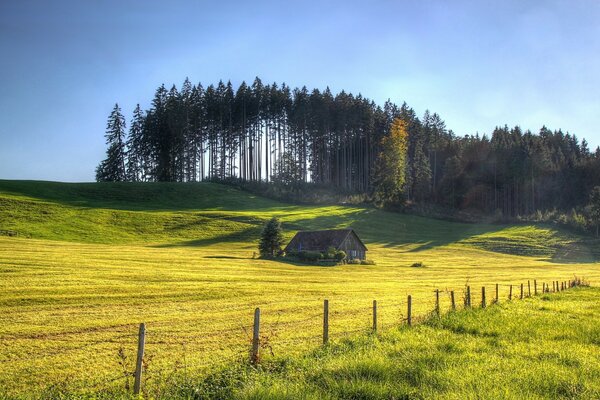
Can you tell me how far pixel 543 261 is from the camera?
74.1m

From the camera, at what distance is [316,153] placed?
12250 centimetres

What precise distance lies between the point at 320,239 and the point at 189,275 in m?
33.2

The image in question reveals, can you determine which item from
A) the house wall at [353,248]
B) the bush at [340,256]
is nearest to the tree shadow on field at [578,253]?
the house wall at [353,248]

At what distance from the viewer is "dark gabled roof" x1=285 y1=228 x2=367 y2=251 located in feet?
218

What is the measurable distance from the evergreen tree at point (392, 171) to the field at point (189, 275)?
20.4 ft

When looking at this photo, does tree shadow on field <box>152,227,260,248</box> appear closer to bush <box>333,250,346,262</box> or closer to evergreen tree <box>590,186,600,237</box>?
bush <box>333,250,346,262</box>

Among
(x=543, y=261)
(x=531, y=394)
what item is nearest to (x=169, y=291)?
(x=531, y=394)

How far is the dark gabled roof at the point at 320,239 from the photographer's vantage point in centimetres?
6650

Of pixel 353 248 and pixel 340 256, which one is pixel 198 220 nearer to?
pixel 353 248

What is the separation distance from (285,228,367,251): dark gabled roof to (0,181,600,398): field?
5.70 meters

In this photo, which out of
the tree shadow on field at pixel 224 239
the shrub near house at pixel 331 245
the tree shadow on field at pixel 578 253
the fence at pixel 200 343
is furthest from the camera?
the tree shadow on field at pixel 578 253

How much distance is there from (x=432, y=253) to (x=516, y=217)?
45408 mm

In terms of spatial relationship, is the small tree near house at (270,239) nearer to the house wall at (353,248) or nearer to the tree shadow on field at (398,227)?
the house wall at (353,248)

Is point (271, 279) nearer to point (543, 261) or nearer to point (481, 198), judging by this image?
point (543, 261)
